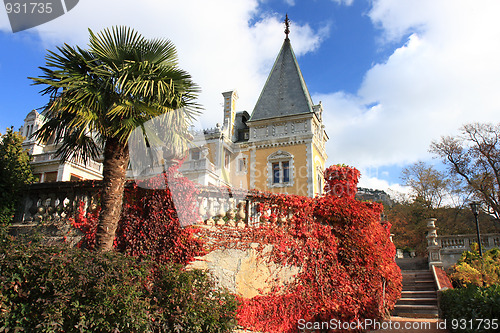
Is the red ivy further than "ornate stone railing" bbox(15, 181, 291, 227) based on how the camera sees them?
Yes

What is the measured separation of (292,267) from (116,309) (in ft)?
13.4

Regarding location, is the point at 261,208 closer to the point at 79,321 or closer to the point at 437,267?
the point at 79,321

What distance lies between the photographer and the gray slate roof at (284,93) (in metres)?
27.6

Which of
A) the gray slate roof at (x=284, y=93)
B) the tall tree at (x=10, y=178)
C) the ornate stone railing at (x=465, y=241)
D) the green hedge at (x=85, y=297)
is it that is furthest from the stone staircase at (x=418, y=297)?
the gray slate roof at (x=284, y=93)

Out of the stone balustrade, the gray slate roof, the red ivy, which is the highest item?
the gray slate roof

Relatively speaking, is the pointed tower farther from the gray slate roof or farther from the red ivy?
the red ivy

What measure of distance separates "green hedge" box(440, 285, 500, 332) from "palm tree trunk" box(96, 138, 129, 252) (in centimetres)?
640

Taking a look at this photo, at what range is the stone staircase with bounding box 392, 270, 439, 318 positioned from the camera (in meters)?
11.0

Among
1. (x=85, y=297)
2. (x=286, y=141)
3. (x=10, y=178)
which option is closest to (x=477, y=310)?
(x=85, y=297)

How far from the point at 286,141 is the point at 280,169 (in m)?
2.21

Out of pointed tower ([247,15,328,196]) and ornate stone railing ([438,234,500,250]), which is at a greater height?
pointed tower ([247,15,328,196])

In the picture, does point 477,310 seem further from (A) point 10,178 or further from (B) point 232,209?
(A) point 10,178

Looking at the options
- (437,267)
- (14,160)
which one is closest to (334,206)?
(14,160)

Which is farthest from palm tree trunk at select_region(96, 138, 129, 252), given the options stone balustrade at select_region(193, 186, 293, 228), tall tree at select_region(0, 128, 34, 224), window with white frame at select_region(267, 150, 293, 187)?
window with white frame at select_region(267, 150, 293, 187)
